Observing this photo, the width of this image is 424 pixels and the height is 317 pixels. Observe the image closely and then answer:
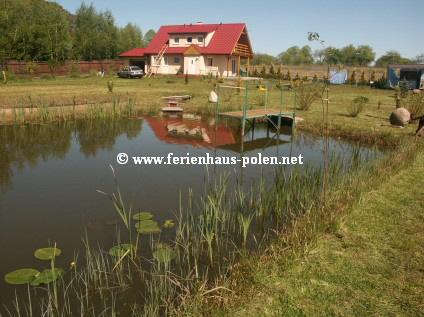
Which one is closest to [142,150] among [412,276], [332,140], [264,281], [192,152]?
[192,152]

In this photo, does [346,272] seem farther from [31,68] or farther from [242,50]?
[242,50]

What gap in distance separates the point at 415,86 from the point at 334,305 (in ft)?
98.7

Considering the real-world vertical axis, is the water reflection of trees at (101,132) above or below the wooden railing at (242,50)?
below

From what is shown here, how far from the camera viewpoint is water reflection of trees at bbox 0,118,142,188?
9.15 meters

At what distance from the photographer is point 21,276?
412 centimetres

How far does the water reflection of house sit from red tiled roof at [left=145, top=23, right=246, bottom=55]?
74.6 feet

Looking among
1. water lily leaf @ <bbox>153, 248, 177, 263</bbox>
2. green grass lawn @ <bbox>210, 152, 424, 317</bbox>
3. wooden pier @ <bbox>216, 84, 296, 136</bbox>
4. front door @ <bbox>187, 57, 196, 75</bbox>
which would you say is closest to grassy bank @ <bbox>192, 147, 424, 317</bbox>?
green grass lawn @ <bbox>210, 152, 424, 317</bbox>

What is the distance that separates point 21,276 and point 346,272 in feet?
12.2

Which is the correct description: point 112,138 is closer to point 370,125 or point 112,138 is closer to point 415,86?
point 370,125

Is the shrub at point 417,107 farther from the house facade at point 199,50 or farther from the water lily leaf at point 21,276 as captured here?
the house facade at point 199,50

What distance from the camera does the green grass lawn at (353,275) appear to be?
348 cm

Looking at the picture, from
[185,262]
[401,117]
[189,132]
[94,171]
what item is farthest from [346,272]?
[401,117]

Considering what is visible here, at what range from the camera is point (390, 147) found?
10.7m

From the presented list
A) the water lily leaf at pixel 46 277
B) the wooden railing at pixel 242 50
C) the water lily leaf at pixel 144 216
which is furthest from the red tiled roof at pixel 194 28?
the water lily leaf at pixel 46 277
